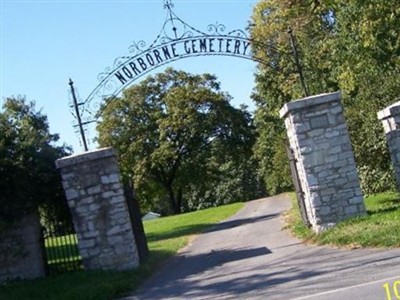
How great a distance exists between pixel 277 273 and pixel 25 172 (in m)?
6.31

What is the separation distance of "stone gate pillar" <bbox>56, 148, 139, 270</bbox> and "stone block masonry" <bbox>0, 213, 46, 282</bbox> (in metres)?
1.24

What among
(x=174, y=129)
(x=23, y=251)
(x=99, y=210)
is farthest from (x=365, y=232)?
(x=174, y=129)

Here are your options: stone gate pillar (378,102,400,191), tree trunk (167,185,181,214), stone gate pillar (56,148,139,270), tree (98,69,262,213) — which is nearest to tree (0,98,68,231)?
stone gate pillar (56,148,139,270)

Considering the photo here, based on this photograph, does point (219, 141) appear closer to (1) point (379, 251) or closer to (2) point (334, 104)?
(2) point (334, 104)

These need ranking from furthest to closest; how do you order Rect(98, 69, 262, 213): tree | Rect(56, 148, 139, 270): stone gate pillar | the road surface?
1. Rect(98, 69, 262, 213): tree
2. Rect(56, 148, 139, 270): stone gate pillar
3. the road surface

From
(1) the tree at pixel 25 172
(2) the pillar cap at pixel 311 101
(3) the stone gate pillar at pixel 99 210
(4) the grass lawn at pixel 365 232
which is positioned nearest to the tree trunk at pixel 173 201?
(1) the tree at pixel 25 172

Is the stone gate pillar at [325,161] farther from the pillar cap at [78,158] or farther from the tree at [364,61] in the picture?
the pillar cap at [78,158]

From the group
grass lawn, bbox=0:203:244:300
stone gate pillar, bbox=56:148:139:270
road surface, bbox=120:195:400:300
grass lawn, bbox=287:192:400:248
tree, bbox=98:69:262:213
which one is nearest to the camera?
road surface, bbox=120:195:400:300

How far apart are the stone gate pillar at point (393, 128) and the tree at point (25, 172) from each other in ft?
24.6

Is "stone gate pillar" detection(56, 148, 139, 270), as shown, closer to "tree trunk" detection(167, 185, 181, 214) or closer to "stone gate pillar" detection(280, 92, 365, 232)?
"stone gate pillar" detection(280, 92, 365, 232)

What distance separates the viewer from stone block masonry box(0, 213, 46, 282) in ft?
43.9

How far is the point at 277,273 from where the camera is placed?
10.1 m

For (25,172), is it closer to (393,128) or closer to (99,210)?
(99,210)

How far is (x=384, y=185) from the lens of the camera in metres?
18.1
